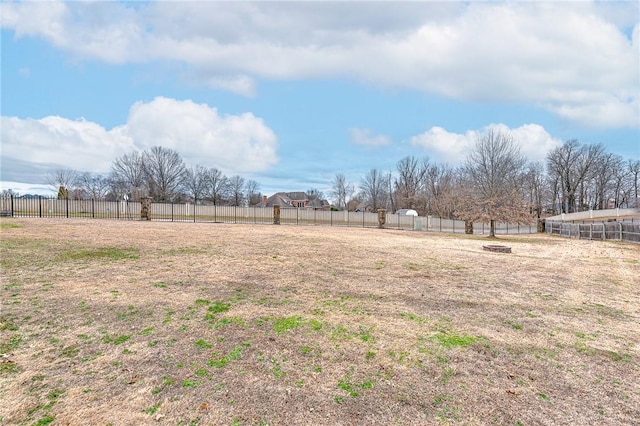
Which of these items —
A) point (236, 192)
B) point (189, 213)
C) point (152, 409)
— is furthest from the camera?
point (236, 192)

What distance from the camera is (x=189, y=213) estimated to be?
31.0m

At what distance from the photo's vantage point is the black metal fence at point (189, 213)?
24625 mm

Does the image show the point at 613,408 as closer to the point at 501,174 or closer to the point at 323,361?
the point at 323,361

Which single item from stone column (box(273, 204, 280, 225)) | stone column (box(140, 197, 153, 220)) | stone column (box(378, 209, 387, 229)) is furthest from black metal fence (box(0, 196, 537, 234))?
stone column (box(378, 209, 387, 229))

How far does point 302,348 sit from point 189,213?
29.5 meters

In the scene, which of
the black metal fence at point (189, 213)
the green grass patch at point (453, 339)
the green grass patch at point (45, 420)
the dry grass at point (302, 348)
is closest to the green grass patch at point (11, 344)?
the dry grass at point (302, 348)

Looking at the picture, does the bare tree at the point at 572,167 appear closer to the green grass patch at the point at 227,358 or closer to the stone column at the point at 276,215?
the stone column at the point at 276,215

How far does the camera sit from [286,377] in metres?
3.31

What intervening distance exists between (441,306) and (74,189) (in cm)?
7238

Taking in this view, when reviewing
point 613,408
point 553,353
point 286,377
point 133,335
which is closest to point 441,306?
point 553,353

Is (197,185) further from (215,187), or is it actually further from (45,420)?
(45,420)

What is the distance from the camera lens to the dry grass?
2855mm

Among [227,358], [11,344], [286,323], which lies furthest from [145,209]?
[227,358]

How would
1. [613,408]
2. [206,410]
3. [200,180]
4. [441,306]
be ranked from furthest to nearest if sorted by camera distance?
[200,180], [441,306], [613,408], [206,410]
